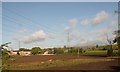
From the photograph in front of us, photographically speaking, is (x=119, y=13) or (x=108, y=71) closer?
(x=108, y=71)

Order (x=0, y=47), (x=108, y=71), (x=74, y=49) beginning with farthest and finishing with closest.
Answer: (x=74, y=49) < (x=108, y=71) < (x=0, y=47)

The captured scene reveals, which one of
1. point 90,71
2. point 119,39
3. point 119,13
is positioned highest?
point 119,13

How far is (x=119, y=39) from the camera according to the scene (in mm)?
47406

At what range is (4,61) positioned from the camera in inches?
321

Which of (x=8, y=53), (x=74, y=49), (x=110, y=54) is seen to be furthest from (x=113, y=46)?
(x=8, y=53)

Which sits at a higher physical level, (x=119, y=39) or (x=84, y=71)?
(x=119, y=39)

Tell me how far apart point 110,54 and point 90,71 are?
36.9 m

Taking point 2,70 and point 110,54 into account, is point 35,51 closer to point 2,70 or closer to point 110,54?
point 110,54

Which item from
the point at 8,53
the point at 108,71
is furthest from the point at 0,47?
the point at 108,71

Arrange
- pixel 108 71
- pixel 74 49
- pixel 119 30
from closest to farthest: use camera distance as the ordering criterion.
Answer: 1. pixel 108 71
2. pixel 119 30
3. pixel 74 49

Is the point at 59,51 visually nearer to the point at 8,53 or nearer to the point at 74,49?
the point at 74,49

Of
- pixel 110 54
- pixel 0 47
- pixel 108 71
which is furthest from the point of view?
pixel 110 54

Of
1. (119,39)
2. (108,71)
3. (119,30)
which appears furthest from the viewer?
(119,30)

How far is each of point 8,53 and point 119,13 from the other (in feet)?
142
